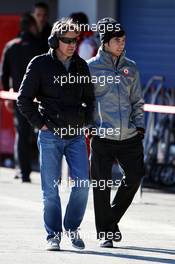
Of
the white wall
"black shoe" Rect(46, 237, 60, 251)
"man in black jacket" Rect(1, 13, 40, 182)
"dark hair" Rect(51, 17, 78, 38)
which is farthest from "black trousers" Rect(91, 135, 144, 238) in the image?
the white wall

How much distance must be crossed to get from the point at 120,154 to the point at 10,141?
6473 mm

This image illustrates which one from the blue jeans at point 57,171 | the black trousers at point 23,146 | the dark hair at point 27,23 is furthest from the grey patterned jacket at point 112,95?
the black trousers at point 23,146

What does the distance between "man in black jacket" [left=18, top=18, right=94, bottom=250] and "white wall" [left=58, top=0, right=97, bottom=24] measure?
5.90 metres

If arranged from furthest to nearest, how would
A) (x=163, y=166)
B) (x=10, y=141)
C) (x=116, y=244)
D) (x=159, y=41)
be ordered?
(x=10, y=141)
(x=159, y=41)
(x=163, y=166)
(x=116, y=244)

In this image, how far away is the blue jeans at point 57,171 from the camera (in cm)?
837

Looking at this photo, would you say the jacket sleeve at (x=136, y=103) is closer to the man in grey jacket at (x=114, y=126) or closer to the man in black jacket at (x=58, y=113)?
the man in grey jacket at (x=114, y=126)

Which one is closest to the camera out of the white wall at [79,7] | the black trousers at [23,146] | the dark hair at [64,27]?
the dark hair at [64,27]

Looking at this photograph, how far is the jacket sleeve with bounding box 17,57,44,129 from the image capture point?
327 inches

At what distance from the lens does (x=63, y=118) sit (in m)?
8.31

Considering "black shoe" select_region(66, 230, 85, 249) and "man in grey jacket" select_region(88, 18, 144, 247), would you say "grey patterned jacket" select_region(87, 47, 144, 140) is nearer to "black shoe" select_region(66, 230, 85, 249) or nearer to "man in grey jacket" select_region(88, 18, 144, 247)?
"man in grey jacket" select_region(88, 18, 144, 247)

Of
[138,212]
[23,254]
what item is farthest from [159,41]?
[23,254]

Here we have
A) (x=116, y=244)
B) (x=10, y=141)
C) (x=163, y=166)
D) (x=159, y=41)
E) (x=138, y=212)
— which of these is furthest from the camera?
(x=10, y=141)

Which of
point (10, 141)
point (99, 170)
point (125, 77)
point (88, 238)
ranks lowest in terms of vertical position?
point (10, 141)

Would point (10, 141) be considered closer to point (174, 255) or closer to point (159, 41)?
point (159, 41)
